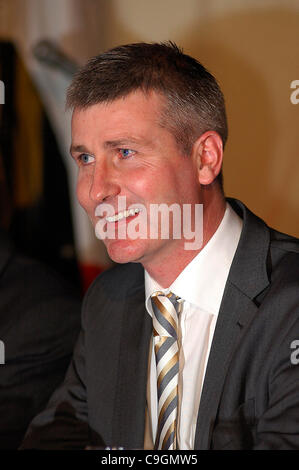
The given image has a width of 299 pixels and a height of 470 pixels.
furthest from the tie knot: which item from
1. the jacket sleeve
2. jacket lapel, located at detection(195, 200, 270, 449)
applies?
the jacket sleeve

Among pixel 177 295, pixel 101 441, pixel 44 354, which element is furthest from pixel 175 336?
pixel 44 354

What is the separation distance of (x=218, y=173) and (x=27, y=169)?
136 cm

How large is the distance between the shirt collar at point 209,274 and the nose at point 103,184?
0.24 meters

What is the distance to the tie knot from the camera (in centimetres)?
129

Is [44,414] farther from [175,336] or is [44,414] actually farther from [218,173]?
[218,173]

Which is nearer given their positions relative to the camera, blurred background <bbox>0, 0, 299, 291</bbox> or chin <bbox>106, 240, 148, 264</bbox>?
chin <bbox>106, 240, 148, 264</bbox>

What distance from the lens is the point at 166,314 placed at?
130 centimetres

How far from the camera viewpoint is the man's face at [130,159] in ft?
3.89

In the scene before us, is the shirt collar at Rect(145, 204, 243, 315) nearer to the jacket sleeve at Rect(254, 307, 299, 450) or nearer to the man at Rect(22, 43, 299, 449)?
the man at Rect(22, 43, 299, 449)

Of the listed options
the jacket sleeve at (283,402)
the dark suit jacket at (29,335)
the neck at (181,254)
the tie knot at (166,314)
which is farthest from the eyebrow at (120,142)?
the dark suit jacket at (29,335)

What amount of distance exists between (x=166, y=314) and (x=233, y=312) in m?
0.16

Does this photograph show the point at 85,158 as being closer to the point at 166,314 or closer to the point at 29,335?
the point at 166,314

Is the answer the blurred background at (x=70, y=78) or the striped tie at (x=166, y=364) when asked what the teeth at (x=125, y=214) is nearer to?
the striped tie at (x=166, y=364)

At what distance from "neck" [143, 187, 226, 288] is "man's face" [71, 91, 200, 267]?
6 centimetres
